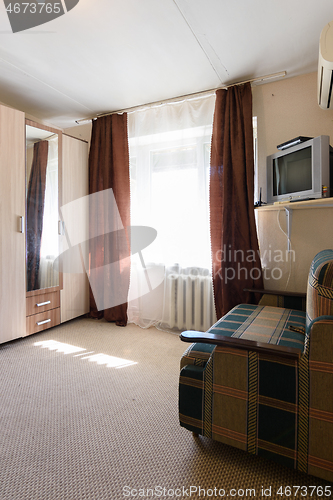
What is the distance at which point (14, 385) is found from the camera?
2066mm

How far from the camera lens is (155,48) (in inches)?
88.0

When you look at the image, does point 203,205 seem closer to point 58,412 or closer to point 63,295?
point 63,295

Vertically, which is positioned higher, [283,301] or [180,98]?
[180,98]

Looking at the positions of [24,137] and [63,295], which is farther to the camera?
[63,295]

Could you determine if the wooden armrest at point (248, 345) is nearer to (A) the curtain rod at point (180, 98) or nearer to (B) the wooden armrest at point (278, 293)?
(B) the wooden armrest at point (278, 293)

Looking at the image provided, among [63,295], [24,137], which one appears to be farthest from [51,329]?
[24,137]

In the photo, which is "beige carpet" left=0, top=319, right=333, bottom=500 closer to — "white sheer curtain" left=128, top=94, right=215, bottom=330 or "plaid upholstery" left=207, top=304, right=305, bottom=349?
"plaid upholstery" left=207, top=304, right=305, bottom=349

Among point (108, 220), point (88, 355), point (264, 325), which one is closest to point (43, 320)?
point (88, 355)

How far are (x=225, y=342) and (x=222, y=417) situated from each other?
0.38m

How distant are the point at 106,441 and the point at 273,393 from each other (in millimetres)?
914

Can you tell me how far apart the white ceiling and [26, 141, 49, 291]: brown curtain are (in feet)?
2.30

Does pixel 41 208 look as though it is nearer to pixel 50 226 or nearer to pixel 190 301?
pixel 50 226

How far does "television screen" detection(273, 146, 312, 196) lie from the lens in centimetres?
212

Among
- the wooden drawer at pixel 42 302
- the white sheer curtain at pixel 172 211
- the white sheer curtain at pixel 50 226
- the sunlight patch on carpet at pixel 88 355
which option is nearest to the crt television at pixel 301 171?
the white sheer curtain at pixel 172 211
